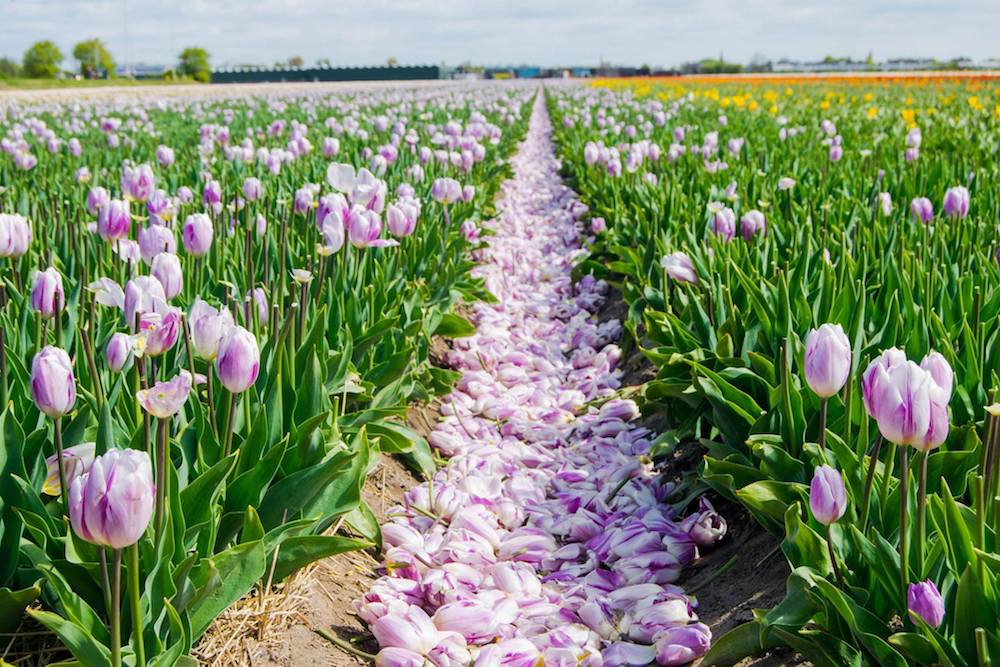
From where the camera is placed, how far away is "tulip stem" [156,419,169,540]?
5.03 ft

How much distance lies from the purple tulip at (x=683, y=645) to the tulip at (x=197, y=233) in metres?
1.78

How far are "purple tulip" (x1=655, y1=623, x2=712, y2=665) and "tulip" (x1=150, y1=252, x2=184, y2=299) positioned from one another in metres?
Answer: 1.44

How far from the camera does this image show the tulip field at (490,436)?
1.64 m

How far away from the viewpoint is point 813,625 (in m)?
1.89

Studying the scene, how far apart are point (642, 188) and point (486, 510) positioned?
11.8ft

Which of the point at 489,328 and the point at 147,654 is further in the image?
the point at 489,328

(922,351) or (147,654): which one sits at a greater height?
(922,351)

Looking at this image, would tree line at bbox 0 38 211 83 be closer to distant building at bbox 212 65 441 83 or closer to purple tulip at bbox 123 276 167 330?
distant building at bbox 212 65 441 83

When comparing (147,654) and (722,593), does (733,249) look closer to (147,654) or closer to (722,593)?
(722,593)

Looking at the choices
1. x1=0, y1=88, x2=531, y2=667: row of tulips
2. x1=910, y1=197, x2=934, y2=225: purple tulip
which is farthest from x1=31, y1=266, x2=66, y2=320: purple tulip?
x1=910, y1=197, x2=934, y2=225: purple tulip

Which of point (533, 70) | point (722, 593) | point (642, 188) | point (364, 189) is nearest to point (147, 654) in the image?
point (722, 593)

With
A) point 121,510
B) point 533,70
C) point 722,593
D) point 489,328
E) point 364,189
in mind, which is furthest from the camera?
point 533,70

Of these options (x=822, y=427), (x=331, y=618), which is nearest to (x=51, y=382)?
(x=331, y=618)

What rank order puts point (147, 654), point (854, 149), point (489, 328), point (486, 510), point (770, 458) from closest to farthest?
point (147, 654) < point (770, 458) < point (486, 510) < point (489, 328) < point (854, 149)
